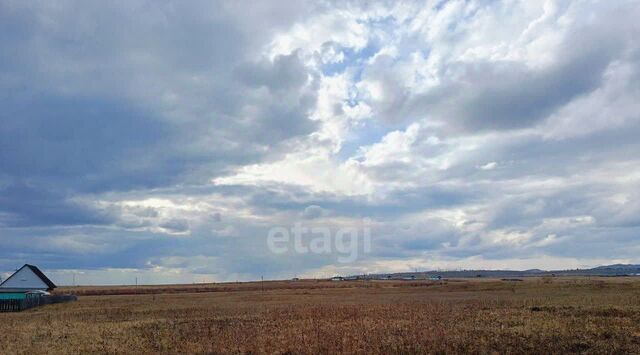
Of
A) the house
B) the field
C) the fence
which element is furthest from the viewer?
the house

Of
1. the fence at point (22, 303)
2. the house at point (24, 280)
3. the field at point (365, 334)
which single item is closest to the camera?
the field at point (365, 334)

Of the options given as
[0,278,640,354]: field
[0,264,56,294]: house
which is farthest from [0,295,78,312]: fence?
[0,264,56,294]: house

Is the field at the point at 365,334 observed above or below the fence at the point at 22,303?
above

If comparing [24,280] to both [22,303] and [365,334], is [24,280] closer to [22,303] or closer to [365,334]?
[22,303]

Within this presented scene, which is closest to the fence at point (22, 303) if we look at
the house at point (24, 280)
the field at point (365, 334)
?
the field at point (365, 334)

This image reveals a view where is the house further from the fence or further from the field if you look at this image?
the field

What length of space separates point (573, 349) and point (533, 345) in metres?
1.40

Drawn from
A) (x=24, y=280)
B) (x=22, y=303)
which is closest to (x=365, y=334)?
(x=22, y=303)

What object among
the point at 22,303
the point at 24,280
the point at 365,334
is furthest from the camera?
the point at 24,280

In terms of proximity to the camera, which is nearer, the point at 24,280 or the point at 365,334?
the point at 365,334

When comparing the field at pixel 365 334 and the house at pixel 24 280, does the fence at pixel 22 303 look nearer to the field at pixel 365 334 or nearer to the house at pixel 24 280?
the field at pixel 365 334

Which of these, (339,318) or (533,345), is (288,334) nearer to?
(339,318)

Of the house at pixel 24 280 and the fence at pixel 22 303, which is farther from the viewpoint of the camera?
the house at pixel 24 280

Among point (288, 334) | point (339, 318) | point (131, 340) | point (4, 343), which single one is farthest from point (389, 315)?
point (4, 343)
